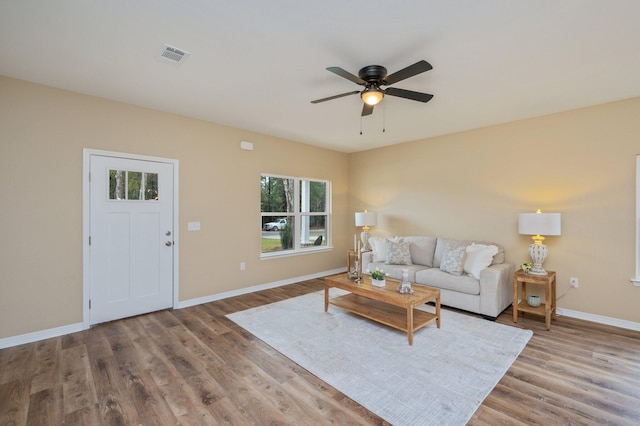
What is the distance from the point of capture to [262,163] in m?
4.92

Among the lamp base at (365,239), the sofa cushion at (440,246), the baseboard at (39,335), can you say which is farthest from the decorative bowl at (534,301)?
the baseboard at (39,335)

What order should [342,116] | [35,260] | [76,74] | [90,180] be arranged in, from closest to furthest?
1. [76,74]
2. [35,260]
3. [90,180]
4. [342,116]

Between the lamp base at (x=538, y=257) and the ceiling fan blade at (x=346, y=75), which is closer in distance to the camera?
the ceiling fan blade at (x=346, y=75)

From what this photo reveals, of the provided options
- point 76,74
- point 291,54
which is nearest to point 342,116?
point 291,54

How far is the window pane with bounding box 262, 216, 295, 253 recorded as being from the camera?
199 inches

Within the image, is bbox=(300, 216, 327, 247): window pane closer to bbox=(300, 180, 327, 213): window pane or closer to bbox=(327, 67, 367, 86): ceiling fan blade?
bbox=(300, 180, 327, 213): window pane

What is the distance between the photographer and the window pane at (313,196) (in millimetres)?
5688

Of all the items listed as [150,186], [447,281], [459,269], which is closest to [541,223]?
[459,269]

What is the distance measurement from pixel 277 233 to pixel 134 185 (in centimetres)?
237

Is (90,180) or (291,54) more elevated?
(291,54)

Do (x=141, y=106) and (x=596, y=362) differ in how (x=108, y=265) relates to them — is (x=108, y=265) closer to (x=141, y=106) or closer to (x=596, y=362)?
(x=141, y=106)

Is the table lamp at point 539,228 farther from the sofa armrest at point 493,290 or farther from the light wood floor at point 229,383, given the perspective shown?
the light wood floor at point 229,383

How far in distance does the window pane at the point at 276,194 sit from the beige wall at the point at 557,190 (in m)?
2.26

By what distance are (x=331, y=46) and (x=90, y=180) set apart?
3078mm
